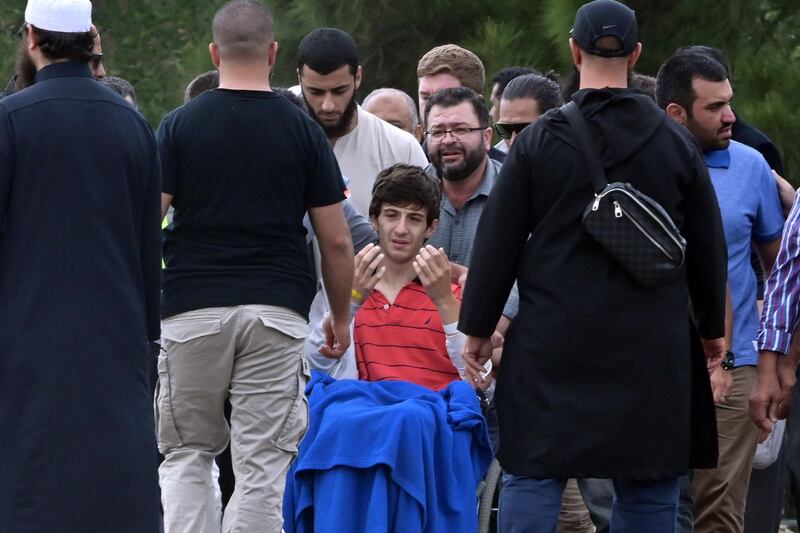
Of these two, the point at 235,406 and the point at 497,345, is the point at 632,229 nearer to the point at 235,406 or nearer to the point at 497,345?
the point at 497,345

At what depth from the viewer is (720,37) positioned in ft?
28.3

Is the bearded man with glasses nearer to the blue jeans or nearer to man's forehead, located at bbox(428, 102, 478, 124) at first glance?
man's forehead, located at bbox(428, 102, 478, 124)

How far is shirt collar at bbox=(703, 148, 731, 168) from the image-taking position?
5875mm

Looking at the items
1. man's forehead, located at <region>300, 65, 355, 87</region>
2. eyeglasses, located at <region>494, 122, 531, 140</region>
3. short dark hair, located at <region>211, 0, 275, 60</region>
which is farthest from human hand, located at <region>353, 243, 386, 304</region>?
eyeglasses, located at <region>494, 122, 531, 140</region>

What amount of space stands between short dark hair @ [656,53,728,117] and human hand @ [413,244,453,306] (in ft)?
3.33

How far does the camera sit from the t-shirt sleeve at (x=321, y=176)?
536 centimetres

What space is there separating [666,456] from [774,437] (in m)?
1.51

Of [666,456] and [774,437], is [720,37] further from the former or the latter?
[666,456]

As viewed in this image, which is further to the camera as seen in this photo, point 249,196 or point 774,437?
point 774,437

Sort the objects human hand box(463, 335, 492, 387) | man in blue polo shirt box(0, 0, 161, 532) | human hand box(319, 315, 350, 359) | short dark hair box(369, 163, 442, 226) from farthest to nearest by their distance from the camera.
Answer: short dark hair box(369, 163, 442, 226) → human hand box(319, 315, 350, 359) → human hand box(463, 335, 492, 387) → man in blue polo shirt box(0, 0, 161, 532)

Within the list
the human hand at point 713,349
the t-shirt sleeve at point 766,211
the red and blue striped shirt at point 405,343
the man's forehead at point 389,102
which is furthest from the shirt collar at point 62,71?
the man's forehead at point 389,102

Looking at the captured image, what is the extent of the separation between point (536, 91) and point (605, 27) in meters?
1.88

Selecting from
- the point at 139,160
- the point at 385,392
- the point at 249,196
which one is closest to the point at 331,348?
the point at 385,392

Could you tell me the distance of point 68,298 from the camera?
4363 mm
